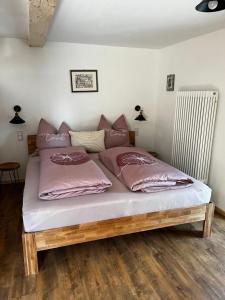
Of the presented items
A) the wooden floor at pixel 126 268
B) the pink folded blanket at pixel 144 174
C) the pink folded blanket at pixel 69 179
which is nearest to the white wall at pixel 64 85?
the pink folded blanket at pixel 69 179

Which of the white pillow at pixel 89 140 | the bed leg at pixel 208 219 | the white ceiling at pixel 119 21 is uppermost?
the white ceiling at pixel 119 21

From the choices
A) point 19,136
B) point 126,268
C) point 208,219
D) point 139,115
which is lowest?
point 126,268

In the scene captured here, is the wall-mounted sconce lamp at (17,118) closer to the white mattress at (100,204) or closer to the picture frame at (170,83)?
the white mattress at (100,204)

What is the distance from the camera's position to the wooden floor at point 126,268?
5.53 feet

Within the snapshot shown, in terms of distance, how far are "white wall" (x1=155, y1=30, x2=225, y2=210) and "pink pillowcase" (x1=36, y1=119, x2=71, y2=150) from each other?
5.64 ft

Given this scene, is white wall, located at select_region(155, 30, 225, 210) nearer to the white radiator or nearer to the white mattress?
the white radiator

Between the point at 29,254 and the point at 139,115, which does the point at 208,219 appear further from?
the point at 139,115

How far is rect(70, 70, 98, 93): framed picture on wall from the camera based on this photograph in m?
3.60

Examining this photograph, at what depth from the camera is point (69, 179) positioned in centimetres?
207

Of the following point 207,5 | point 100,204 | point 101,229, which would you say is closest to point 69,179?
point 100,204

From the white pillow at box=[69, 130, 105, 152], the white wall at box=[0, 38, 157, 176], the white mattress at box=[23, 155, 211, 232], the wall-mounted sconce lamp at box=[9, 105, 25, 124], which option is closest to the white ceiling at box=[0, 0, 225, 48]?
the white wall at box=[0, 38, 157, 176]

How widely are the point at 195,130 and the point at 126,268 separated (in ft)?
6.22

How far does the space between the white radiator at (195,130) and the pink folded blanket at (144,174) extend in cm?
70

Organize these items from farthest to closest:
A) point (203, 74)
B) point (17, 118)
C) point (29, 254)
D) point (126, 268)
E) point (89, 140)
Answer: point (89, 140), point (17, 118), point (203, 74), point (126, 268), point (29, 254)
